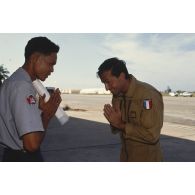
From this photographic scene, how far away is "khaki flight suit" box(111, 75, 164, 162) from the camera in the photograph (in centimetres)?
258

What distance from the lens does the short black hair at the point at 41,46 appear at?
7.76 feet

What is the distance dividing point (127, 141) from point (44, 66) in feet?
3.34

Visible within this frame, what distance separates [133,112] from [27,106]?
1024mm

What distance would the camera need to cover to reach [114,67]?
9.29 feet

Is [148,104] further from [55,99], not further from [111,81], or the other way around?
[55,99]

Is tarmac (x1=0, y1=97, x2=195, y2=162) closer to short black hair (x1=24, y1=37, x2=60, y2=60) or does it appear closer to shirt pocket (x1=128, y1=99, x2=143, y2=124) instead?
shirt pocket (x1=128, y1=99, x2=143, y2=124)

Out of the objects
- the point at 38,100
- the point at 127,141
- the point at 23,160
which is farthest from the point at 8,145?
the point at 127,141

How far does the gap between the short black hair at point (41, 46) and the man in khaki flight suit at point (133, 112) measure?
24.8 inches

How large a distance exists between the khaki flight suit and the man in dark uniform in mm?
684

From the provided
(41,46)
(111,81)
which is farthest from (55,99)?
(111,81)

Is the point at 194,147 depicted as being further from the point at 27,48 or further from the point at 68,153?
the point at 27,48

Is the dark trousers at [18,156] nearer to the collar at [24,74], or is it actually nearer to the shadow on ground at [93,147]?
the collar at [24,74]

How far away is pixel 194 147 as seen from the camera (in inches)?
328

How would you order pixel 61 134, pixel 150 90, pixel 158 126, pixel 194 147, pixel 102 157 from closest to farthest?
pixel 158 126, pixel 150 90, pixel 102 157, pixel 194 147, pixel 61 134
